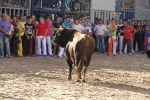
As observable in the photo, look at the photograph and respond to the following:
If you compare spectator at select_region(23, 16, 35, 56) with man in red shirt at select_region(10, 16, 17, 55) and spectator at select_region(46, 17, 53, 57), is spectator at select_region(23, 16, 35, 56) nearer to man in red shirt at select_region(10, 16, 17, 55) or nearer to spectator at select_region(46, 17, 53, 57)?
man in red shirt at select_region(10, 16, 17, 55)

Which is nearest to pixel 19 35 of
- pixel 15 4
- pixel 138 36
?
pixel 15 4

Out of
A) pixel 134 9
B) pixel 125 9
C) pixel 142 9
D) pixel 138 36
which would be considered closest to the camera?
pixel 138 36

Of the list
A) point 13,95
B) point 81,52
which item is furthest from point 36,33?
point 13,95

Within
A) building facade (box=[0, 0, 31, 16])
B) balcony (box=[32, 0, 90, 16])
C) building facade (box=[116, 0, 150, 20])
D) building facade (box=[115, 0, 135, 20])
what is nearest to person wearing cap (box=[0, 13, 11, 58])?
building facade (box=[0, 0, 31, 16])

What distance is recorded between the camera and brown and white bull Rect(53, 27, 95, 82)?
36.5ft

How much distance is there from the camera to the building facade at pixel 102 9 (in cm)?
2620

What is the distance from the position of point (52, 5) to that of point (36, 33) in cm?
576

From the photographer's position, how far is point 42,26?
18.0 meters

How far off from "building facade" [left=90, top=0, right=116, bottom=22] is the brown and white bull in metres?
14.3

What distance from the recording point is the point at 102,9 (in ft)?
88.3

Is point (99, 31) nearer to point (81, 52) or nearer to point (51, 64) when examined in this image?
point (51, 64)

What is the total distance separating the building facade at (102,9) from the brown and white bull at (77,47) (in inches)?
563

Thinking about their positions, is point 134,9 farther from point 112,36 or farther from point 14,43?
point 14,43

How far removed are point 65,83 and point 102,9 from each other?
54.8ft
